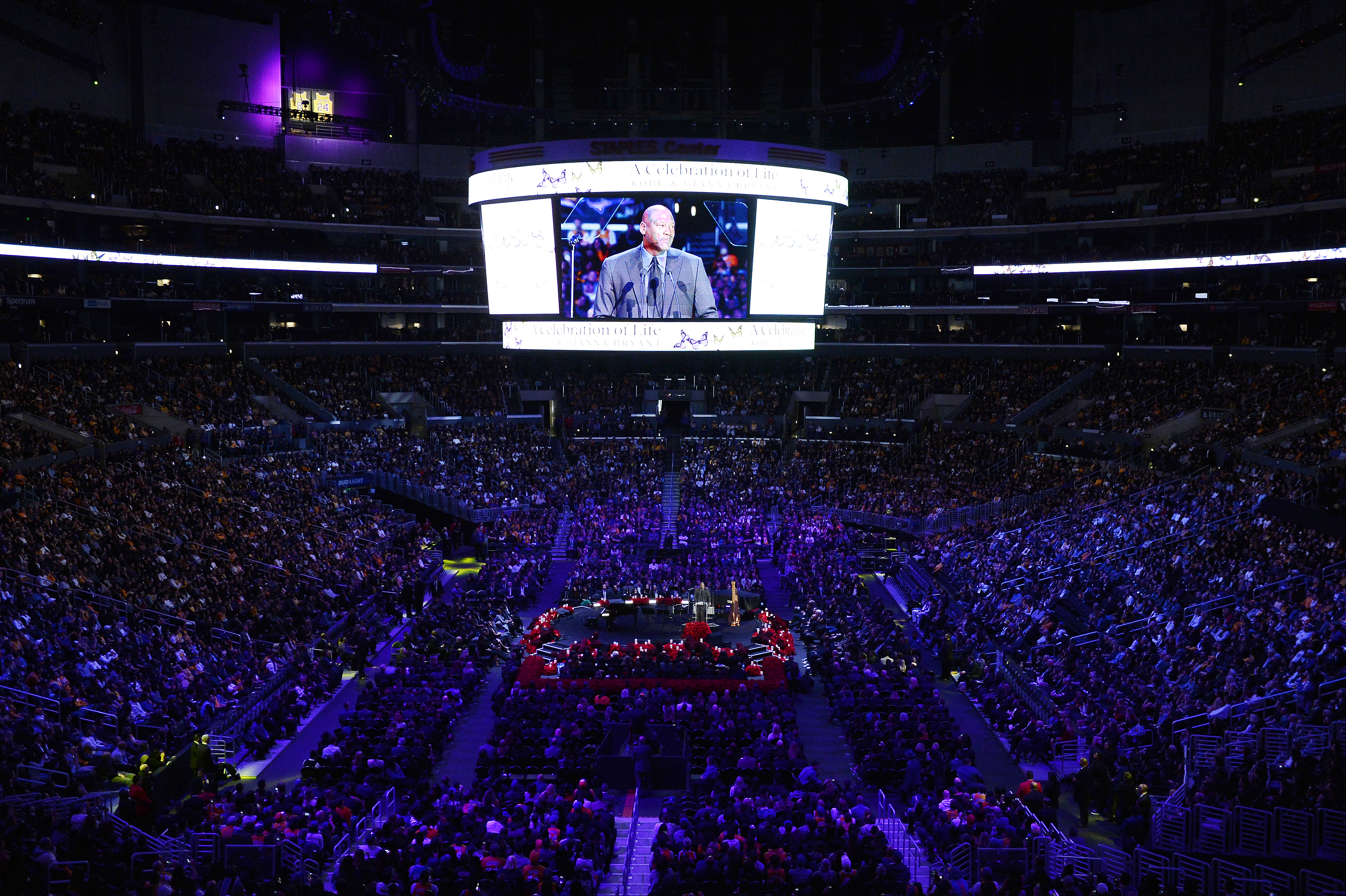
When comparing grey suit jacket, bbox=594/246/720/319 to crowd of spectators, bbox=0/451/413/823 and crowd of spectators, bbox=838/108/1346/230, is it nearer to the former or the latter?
crowd of spectators, bbox=0/451/413/823

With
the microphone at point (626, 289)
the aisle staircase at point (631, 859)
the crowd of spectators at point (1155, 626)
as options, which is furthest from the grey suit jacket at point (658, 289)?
the aisle staircase at point (631, 859)

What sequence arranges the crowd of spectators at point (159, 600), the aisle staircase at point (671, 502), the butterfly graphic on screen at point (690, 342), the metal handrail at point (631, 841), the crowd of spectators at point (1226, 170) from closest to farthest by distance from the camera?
the metal handrail at point (631, 841)
the crowd of spectators at point (159, 600)
the butterfly graphic on screen at point (690, 342)
the aisle staircase at point (671, 502)
the crowd of spectators at point (1226, 170)

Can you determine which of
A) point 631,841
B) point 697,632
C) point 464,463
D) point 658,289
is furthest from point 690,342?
point 631,841

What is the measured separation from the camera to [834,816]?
1538 cm

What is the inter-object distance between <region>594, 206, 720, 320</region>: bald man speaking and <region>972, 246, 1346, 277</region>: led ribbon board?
18.6 m

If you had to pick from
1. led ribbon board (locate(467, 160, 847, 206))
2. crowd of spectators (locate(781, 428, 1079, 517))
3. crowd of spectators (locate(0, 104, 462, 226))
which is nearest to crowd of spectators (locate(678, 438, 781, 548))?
crowd of spectators (locate(781, 428, 1079, 517))

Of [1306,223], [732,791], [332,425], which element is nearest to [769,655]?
[732,791]

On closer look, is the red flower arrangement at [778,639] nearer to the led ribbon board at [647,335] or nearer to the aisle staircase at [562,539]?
the aisle staircase at [562,539]

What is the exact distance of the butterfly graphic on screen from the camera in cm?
3691

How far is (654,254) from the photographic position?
35.5m

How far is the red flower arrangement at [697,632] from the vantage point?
2658 cm

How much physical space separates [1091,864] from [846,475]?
28318mm

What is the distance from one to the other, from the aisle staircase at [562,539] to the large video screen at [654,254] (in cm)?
721

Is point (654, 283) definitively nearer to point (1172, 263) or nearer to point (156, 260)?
point (156, 260)
